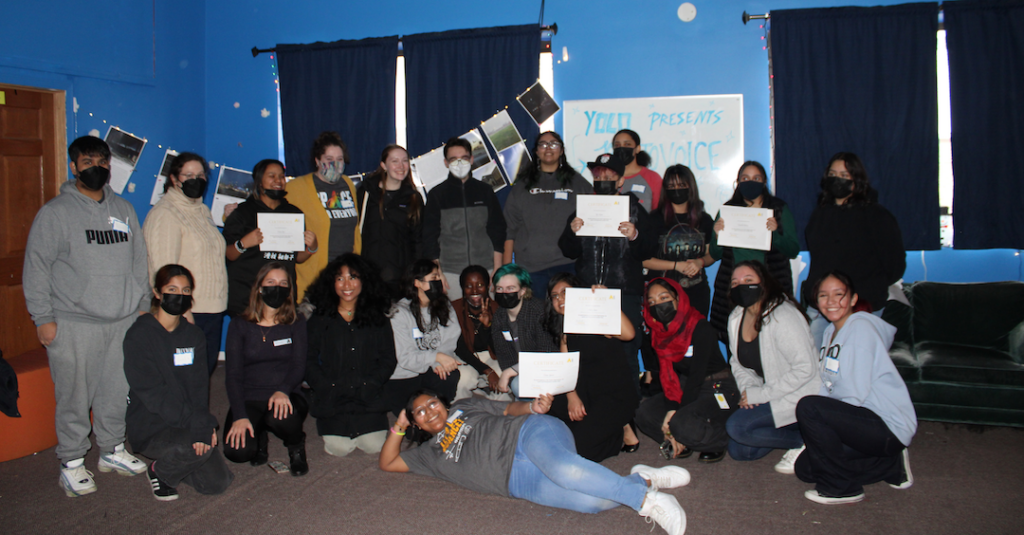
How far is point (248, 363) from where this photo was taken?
3.26m

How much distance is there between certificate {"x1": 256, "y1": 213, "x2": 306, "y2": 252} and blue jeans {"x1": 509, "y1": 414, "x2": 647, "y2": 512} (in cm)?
198

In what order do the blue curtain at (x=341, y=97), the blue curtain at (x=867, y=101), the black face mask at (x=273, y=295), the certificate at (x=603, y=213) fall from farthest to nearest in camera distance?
the blue curtain at (x=341, y=97) → the blue curtain at (x=867, y=101) → the certificate at (x=603, y=213) → the black face mask at (x=273, y=295)

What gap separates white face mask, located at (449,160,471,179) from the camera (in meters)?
4.04

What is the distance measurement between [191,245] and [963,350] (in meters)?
4.96

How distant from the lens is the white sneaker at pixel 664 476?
2.86 meters

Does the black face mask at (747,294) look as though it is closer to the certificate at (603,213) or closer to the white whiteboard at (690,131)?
the certificate at (603,213)

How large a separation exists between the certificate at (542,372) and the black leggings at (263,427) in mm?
1241

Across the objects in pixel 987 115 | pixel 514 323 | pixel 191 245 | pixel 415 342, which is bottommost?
pixel 415 342

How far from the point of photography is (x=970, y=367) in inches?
144

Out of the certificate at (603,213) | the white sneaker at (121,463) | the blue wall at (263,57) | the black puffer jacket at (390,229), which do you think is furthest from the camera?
the blue wall at (263,57)

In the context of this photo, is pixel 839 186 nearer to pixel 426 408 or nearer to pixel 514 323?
pixel 514 323

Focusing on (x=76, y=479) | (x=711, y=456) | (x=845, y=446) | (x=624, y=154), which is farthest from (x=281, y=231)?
(x=845, y=446)

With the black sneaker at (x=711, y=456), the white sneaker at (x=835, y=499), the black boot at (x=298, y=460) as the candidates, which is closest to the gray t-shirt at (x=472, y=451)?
the black boot at (x=298, y=460)

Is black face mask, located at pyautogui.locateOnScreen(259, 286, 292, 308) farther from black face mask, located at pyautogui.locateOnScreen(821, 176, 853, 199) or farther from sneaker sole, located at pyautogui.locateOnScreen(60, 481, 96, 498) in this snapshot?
black face mask, located at pyautogui.locateOnScreen(821, 176, 853, 199)
